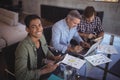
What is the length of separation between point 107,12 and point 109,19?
0.19m

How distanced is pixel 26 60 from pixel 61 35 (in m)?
0.81

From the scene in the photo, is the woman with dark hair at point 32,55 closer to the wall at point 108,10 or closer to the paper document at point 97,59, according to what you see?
the paper document at point 97,59

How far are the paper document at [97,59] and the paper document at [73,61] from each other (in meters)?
0.11

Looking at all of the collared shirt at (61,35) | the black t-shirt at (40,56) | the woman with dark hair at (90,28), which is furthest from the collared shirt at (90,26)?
the black t-shirt at (40,56)

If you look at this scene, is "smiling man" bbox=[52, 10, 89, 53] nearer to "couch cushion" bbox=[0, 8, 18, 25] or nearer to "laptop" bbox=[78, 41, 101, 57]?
"laptop" bbox=[78, 41, 101, 57]

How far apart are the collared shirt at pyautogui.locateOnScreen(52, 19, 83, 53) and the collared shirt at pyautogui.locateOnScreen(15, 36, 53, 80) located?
50 centimetres

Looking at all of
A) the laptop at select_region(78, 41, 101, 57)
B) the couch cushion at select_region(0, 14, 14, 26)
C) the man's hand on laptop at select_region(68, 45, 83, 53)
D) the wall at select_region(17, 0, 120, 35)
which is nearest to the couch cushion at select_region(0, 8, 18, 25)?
the couch cushion at select_region(0, 14, 14, 26)

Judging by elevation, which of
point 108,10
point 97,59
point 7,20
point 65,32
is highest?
point 108,10

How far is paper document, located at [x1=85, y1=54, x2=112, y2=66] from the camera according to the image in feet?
5.63

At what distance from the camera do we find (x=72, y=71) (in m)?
1.44

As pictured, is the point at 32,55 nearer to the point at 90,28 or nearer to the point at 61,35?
the point at 61,35

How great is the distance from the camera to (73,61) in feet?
5.39

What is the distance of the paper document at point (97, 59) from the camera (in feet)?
5.63

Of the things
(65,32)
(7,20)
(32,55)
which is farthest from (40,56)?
(7,20)
